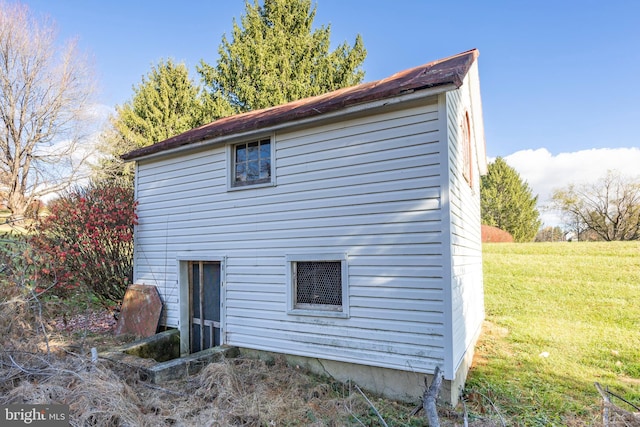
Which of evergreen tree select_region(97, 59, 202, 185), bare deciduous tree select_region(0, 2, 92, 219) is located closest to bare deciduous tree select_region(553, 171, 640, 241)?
evergreen tree select_region(97, 59, 202, 185)

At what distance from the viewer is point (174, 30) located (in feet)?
45.5

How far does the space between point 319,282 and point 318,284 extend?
0.13 ft

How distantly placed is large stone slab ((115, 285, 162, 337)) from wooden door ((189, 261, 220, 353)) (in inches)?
35.5

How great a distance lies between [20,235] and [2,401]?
6.12 metres

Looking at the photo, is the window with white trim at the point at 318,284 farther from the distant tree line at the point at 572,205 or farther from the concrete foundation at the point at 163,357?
the distant tree line at the point at 572,205

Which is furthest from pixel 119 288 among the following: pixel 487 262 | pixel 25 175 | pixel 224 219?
pixel 487 262

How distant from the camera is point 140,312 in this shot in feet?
24.9

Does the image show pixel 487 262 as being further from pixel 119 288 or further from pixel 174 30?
pixel 174 30

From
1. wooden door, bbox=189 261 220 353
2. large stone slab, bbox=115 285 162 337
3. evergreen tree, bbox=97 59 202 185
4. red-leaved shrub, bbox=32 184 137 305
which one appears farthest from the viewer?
evergreen tree, bbox=97 59 202 185

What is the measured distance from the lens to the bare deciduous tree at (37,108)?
16.0 m

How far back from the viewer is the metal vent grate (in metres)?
5.30

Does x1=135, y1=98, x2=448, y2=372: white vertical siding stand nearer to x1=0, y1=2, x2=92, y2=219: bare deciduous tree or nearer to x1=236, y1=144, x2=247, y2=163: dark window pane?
x1=236, y1=144, x2=247, y2=163: dark window pane

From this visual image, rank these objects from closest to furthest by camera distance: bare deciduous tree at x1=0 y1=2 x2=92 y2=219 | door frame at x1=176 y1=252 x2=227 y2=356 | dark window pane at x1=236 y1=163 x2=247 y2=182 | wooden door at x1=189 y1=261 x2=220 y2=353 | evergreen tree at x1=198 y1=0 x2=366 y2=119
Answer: dark window pane at x1=236 y1=163 x2=247 y2=182 < wooden door at x1=189 y1=261 x2=220 y2=353 < door frame at x1=176 y1=252 x2=227 y2=356 < bare deciduous tree at x1=0 y1=2 x2=92 y2=219 < evergreen tree at x1=198 y1=0 x2=366 y2=119

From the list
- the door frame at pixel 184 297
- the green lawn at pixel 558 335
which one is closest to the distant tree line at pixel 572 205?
the green lawn at pixel 558 335
